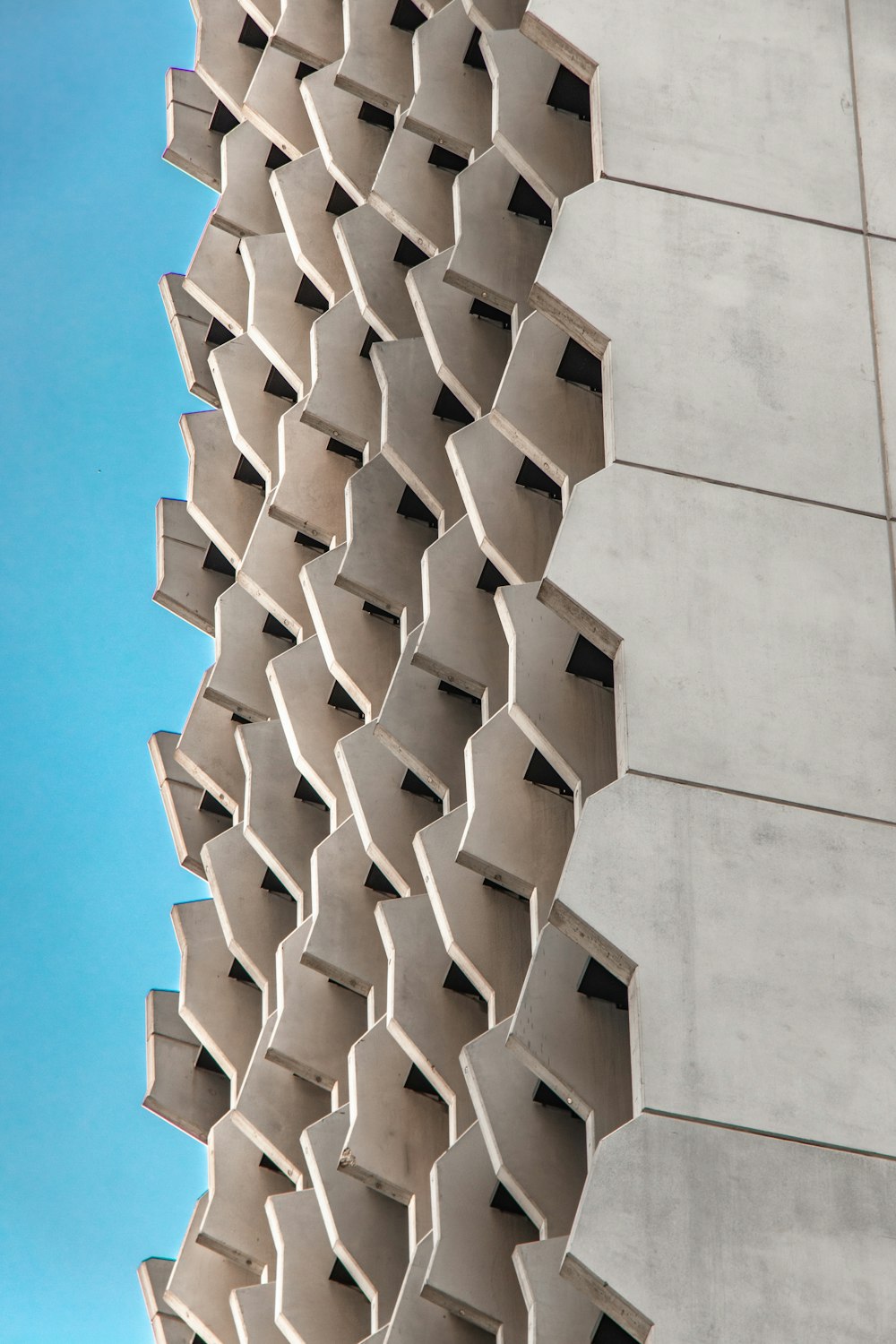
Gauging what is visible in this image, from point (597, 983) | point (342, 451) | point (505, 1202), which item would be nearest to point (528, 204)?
point (342, 451)

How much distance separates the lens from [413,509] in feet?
70.0

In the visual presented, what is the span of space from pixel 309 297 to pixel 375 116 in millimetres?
2426

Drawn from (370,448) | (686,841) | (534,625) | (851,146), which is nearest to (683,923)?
(686,841)

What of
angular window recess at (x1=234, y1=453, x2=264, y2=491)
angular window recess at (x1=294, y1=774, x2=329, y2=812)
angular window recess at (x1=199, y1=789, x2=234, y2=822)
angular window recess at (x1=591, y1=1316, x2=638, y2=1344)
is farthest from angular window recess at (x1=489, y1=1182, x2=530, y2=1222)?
angular window recess at (x1=234, y1=453, x2=264, y2=491)

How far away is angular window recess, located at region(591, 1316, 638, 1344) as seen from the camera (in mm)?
13203

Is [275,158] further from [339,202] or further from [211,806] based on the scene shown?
[211,806]

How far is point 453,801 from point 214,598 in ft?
38.5

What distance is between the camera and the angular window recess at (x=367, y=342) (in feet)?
77.0

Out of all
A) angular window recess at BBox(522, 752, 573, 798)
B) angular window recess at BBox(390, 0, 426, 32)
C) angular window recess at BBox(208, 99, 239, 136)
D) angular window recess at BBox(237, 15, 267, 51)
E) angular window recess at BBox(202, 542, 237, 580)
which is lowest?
angular window recess at BBox(202, 542, 237, 580)

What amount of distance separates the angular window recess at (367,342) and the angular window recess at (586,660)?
908 centimetres

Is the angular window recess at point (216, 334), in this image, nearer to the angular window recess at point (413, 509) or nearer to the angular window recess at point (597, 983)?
the angular window recess at point (413, 509)

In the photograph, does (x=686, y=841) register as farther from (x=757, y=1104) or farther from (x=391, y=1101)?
(x=391, y=1101)

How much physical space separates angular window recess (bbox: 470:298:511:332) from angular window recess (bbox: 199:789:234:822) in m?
9.82

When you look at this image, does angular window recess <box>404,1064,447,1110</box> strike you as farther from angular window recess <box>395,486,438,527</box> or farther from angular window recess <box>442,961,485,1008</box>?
angular window recess <box>395,486,438,527</box>
